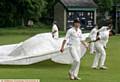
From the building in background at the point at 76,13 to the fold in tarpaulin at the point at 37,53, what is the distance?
43.1 m

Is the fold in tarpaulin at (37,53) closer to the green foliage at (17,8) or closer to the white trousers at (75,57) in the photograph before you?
the white trousers at (75,57)

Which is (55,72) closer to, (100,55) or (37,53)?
(100,55)

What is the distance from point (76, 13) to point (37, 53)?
1855 inches

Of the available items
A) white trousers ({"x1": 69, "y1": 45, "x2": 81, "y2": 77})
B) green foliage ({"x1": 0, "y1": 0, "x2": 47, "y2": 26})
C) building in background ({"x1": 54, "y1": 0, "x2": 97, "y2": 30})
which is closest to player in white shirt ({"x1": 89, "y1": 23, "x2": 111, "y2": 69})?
→ white trousers ({"x1": 69, "y1": 45, "x2": 81, "y2": 77})

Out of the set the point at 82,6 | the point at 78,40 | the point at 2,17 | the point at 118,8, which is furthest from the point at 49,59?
the point at 82,6

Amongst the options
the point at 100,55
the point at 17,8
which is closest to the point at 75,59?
the point at 100,55

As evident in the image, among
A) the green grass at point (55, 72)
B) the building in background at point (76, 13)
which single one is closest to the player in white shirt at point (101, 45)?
the green grass at point (55, 72)

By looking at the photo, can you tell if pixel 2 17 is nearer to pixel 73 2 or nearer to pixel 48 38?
pixel 73 2

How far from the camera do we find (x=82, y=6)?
2768 inches

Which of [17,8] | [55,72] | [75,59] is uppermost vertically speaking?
[17,8]

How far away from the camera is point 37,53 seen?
22234 mm

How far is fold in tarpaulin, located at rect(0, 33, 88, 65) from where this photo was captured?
21.9m

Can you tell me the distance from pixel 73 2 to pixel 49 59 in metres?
50.5

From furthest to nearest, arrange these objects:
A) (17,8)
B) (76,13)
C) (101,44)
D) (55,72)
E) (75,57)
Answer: (76,13) < (17,8) < (101,44) < (55,72) < (75,57)
